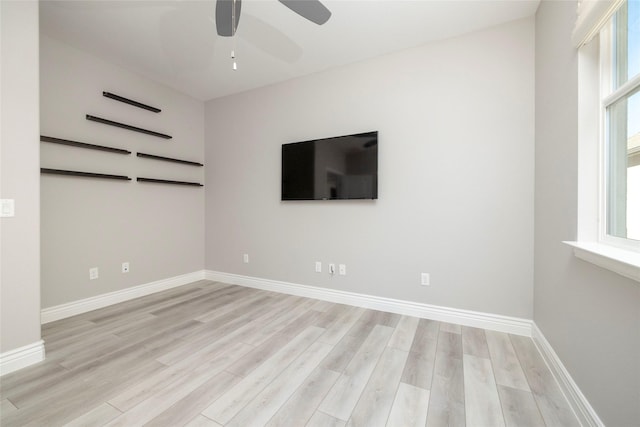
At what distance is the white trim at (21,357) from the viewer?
1742mm

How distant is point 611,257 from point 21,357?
3.47 m

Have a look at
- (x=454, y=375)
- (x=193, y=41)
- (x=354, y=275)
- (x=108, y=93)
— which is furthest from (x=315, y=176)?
(x=108, y=93)

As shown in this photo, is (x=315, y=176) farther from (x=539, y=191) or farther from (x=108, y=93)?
(x=108, y=93)

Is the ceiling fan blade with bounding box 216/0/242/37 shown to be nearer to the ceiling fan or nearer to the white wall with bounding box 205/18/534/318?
the ceiling fan

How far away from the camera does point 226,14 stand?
1613 millimetres

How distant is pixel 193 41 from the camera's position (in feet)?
8.67

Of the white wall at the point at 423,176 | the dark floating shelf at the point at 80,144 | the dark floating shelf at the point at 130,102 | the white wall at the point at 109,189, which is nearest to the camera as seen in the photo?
the white wall at the point at 423,176

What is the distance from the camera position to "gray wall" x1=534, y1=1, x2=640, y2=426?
3.48 ft

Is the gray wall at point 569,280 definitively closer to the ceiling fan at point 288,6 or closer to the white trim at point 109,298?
the ceiling fan at point 288,6

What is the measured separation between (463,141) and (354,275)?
1807 mm

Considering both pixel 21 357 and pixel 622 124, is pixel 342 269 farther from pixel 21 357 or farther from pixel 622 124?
pixel 21 357

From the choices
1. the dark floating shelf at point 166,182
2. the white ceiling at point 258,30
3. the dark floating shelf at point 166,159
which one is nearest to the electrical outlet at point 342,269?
the white ceiling at point 258,30

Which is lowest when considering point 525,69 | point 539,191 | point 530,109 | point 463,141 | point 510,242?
point 510,242

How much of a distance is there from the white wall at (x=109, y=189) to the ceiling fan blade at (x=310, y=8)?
106 inches
